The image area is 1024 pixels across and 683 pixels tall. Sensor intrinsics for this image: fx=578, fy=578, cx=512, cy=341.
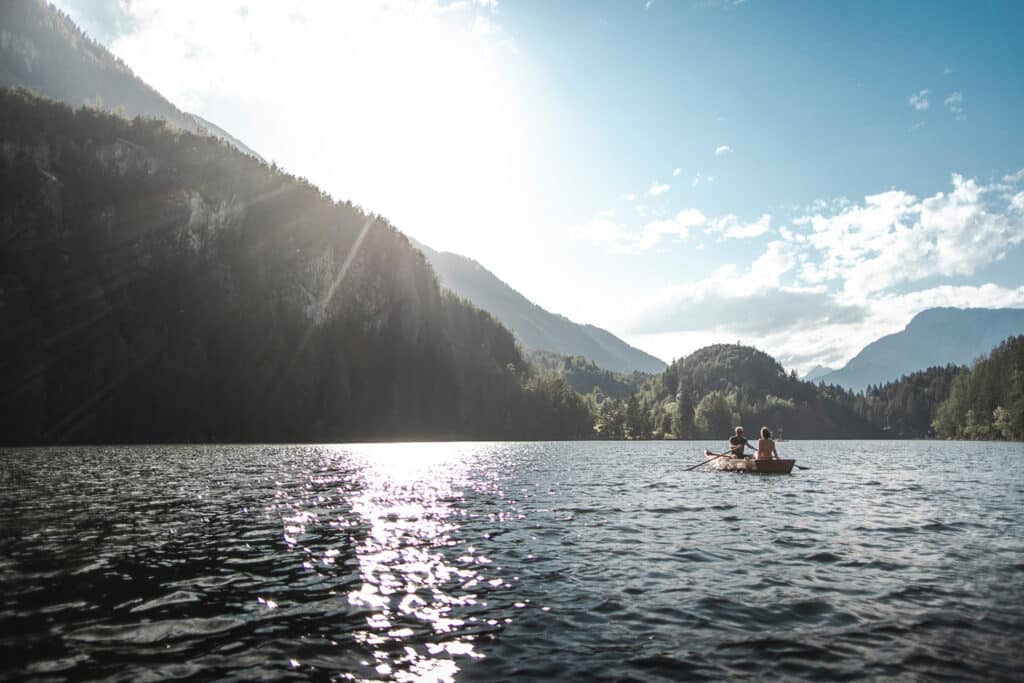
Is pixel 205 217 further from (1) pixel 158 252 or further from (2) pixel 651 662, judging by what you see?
(2) pixel 651 662

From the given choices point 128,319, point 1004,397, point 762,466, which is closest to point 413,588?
point 762,466

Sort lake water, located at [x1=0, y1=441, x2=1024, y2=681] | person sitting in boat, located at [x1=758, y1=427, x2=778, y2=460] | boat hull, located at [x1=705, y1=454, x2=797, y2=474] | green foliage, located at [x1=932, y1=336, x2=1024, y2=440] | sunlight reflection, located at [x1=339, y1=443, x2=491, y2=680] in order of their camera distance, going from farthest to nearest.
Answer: green foliage, located at [x1=932, y1=336, x2=1024, y2=440], boat hull, located at [x1=705, y1=454, x2=797, y2=474], person sitting in boat, located at [x1=758, y1=427, x2=778, y2=460], sunlight reflection, located at [x1=339, y1=443, x2=491, y2=680], lake water, located at [x1=0, y1=441, x2=1024, y2=681]

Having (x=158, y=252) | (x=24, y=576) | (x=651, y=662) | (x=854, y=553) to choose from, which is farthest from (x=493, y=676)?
(x=158, y=252)

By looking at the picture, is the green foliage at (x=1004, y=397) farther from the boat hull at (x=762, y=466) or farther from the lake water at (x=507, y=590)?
the lake water at (x=507, y=590)

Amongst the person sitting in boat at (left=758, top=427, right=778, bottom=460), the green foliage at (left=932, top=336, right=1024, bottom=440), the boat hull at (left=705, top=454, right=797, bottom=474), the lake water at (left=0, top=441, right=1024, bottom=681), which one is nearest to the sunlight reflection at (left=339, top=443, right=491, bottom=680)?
the lake water at (left=0, top=441, right=1024, bottom=681)

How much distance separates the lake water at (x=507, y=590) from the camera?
34.8ft

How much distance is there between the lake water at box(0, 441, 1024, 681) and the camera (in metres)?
10.6

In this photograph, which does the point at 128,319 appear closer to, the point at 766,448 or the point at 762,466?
the point at 762,466

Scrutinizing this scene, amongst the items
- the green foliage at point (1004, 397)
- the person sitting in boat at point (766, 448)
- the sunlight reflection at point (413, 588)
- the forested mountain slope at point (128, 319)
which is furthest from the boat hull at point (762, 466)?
the green foliage at point (1004, 397)

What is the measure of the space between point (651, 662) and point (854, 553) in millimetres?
13452

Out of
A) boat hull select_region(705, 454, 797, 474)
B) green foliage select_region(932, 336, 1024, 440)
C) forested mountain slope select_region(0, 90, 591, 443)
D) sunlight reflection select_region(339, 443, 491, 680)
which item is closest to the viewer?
sunlight reflection select_region(339, 443, 491, 680)

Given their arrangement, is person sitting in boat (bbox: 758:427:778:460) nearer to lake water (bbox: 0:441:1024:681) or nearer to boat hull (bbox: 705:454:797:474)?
boat hull (bbox: 705:454:797:474)

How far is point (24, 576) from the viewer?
16109mm

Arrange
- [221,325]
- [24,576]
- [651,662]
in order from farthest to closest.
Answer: [221,325] → [24,576] → [651,662]
